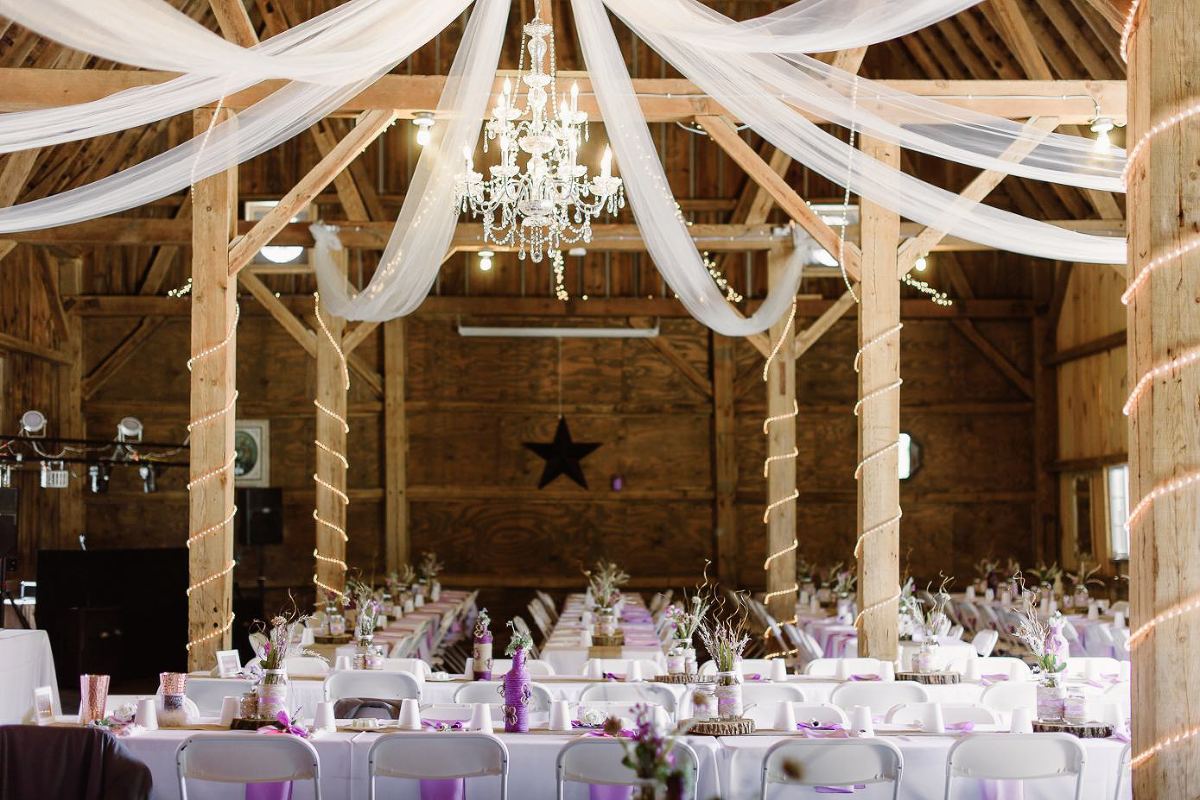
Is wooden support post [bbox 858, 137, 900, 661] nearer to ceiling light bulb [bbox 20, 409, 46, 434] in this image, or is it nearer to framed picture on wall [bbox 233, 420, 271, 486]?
ceiling light bulb [bbox 20, 409, 46, 434]

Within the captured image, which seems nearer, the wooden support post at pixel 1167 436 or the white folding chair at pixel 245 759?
the wooden support post at pixel 1167 436

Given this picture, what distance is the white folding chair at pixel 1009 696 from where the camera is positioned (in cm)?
652

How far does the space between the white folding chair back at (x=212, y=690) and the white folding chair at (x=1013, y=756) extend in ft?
11.2

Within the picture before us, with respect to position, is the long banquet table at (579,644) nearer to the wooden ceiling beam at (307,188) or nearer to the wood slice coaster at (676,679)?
the wood slice coaster at (676,679)

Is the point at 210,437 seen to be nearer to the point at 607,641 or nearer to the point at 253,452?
the point at 607,641

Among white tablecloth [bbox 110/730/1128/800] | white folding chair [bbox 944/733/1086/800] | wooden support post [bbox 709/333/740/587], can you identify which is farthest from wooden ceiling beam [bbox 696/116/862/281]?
wooden support post [bbox 709/333/740/587]

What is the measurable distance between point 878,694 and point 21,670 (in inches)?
205

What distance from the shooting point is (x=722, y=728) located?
17.9ft

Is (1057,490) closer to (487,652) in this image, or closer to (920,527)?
(920,527)

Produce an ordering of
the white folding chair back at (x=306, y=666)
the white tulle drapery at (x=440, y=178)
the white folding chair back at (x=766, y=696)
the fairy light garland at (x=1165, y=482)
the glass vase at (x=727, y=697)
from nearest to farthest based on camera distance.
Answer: the fairy light garland at (x=1165, y=482), the glass vase at (x=727, y=697), the white tulle drapery at (x=440, y=178), the white folding chair back at (x=766, y=696), the white folding chair back at (x=306, y=666)

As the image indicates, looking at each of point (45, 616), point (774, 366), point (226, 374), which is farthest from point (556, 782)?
point (45, 616)

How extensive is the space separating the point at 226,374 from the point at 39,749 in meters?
3.20

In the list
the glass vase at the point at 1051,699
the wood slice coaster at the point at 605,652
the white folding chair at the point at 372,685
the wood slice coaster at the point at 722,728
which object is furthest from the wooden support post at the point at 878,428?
the white folding chair at the point at 372,685

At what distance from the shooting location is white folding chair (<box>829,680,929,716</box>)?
21.1 ft
